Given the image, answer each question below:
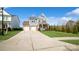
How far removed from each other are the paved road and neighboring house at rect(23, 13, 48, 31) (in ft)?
0.77

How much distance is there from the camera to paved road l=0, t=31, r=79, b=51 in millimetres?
6738

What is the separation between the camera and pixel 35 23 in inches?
285

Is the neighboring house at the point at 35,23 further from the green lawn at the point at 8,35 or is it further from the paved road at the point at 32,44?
the green lawn at the point at 8,35

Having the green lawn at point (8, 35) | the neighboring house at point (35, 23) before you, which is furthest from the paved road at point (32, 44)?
the neighboring house at point (35, 23)

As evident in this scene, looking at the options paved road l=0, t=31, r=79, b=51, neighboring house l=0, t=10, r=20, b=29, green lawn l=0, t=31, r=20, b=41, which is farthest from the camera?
neighboring house l=0, t=10, r=20, b=29

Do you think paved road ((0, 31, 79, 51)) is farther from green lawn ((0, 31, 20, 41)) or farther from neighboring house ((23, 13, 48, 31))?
neighboring house ((23, 13, 48, 31))

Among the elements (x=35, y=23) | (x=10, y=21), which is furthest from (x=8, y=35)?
(x=35, y=23)

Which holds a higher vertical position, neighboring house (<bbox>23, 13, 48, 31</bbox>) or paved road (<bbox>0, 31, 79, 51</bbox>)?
neighboring house (<bbox>23, 13, 48, 31</bbox>)

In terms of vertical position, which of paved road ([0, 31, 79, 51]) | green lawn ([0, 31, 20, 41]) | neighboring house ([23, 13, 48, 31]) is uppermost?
neighboring house ([23, 13, 48, 31])

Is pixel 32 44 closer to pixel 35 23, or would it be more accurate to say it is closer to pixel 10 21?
pixel 35 23

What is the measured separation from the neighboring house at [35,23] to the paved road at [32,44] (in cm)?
24

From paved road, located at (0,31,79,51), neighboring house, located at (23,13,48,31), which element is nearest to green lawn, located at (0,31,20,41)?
paved road, located at (0,31,79,51)
